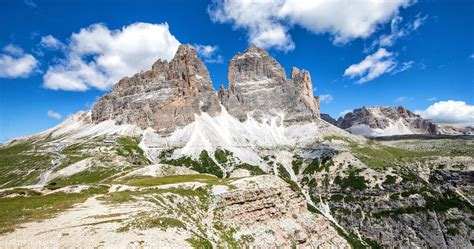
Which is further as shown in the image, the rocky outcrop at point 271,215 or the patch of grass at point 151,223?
the rocky outcrop at point 271,215

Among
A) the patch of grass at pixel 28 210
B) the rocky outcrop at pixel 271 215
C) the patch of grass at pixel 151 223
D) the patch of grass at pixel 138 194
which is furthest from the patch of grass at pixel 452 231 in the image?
the patch of grass at pixel 28 210

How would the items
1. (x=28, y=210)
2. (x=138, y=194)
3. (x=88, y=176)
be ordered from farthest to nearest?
(x=88, y=176)
(x=138, y=194)
(x=28, y=210)

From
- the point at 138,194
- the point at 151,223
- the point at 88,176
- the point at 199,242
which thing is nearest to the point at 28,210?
the point at 138,194

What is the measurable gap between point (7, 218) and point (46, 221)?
8.05 meters

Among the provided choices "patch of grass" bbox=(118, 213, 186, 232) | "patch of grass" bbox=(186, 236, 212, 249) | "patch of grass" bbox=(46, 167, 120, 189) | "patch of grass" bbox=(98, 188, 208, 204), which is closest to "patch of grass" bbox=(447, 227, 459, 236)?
"patch of grass" bbox=(98, 188, 208, 204)

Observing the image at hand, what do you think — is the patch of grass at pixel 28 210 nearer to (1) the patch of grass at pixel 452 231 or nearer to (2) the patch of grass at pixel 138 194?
(2) the patch of grass at pixel 138 194

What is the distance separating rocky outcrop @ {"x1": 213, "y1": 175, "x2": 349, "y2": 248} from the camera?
268 ft

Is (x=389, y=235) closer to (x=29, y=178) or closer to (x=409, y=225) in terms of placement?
(x=409, y=225)

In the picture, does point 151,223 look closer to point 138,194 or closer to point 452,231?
point 138,194

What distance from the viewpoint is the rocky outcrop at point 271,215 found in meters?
81.8

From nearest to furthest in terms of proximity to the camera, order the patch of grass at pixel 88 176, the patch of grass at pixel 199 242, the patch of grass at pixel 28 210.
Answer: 1. the patch of grass at pixel 28 210
2. the patch of grass at pixel 199 242
3. the patch of grass at pixel 88 176

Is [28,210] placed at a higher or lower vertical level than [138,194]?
lower

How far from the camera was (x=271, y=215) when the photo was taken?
91.7 m

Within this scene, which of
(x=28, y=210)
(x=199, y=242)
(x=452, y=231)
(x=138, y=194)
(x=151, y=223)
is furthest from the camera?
(x=452, y=231)
